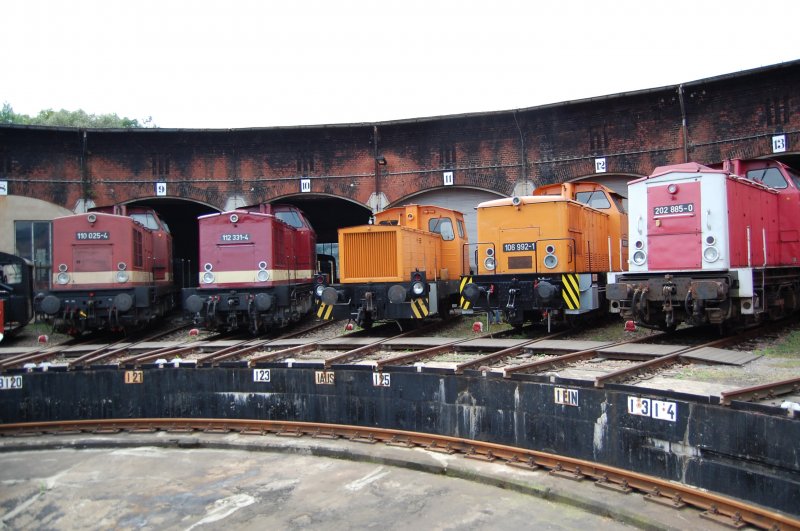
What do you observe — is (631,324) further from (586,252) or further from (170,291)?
(170,291)

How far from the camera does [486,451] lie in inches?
281

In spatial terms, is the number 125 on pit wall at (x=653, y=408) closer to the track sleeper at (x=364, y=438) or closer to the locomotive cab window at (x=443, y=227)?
the track sleeper at (x=364, y=438)

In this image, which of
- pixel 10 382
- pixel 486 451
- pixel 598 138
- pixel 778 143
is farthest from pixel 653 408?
pixel 598 138

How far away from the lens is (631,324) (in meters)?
11.6

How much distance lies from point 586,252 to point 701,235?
2994 millimetres

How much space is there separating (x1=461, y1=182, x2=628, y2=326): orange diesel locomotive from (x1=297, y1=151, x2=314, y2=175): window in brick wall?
991 cm

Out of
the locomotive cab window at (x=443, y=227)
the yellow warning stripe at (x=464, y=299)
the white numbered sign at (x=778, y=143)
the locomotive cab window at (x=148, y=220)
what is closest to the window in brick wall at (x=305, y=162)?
the locomotive cab window at (x=148, y=220)

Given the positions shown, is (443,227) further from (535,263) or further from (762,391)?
(762,391)

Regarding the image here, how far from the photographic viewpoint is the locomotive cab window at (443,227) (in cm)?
1523

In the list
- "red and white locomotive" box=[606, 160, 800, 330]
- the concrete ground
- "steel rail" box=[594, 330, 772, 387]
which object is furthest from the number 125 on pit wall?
"red and white locomotive" box=[606, 160, 800, 330]

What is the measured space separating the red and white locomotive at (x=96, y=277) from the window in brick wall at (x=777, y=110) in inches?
644

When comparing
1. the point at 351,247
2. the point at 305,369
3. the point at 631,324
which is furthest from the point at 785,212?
the point at 305,369

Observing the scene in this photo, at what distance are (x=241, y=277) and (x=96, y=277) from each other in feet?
12.2

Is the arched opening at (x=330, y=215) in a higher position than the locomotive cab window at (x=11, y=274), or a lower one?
higher
